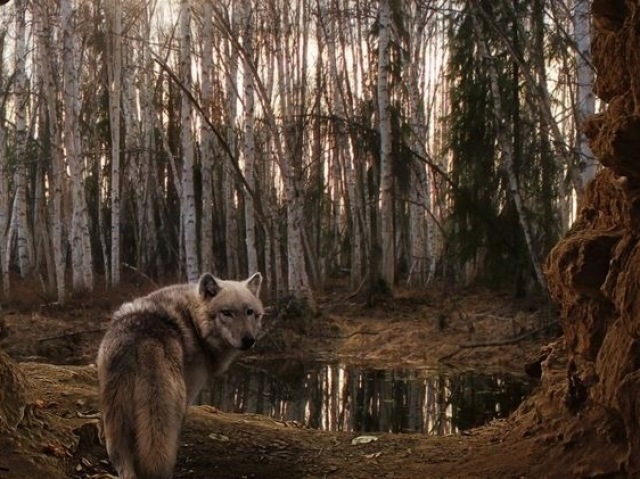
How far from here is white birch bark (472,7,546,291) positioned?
1567 cm

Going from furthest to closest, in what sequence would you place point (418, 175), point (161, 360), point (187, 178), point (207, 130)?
point (418, 175) → point (207, 130) → point (187, 178) → point (161, 360)

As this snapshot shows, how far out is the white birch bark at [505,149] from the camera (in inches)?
617

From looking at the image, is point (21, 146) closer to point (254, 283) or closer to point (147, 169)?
point (147, 169)

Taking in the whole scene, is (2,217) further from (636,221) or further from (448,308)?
(636,221)

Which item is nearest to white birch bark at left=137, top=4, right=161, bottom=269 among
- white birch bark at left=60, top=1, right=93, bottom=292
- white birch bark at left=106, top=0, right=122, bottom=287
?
white birch bark at left=106, top=0, right=122, bottom=287

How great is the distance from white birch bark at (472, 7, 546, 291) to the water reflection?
167 inches

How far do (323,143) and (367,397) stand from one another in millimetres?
26883

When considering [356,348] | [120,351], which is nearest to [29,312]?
[356,348]

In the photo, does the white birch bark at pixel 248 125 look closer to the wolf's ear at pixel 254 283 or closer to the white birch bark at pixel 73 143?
the white birch bark at pixel 73 143

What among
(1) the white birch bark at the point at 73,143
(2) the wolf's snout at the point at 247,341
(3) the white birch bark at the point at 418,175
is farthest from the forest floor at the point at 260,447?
(3) the white birch bark at the point at 418,175

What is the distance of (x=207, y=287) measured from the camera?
6.11 m

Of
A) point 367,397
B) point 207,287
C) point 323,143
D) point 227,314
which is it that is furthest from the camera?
point 323,143

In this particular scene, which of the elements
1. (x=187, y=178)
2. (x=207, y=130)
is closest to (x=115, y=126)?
(x=207, y=130)

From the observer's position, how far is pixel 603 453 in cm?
485
